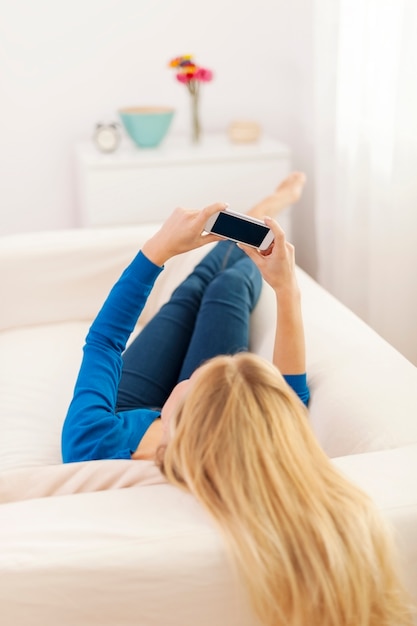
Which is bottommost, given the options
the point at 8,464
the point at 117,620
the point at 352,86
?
the point at 8,464

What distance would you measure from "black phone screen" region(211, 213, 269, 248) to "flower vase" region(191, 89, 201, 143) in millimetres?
1857

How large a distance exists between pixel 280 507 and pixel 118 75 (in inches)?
103

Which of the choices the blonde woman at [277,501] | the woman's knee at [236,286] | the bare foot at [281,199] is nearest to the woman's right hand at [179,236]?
the blonde woman at [277,501]

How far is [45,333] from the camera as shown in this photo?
2121mm

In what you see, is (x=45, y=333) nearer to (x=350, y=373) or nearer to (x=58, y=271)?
(x=58, y=271)

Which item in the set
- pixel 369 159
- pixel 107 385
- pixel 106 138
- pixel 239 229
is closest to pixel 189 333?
pixel 107 385

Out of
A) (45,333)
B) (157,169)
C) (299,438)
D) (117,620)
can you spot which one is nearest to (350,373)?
(299,438)

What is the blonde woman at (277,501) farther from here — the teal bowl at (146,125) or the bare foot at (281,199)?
the teal bowl at (146,125)

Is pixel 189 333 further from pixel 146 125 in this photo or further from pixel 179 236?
pixel 146 125

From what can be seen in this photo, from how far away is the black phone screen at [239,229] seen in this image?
1.24m

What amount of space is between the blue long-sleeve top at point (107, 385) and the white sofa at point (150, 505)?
125mm

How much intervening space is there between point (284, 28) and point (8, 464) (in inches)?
94.2

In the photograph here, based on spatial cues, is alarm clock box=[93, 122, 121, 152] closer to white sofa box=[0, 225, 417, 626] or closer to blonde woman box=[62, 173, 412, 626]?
white sofa box=[0, 225, 417, 626]

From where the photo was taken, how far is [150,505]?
1001 millimetres
